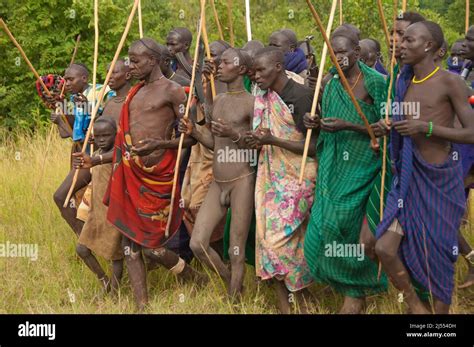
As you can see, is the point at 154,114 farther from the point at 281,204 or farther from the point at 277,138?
the point at 281,204

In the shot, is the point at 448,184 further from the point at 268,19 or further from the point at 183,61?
the point at 268,19

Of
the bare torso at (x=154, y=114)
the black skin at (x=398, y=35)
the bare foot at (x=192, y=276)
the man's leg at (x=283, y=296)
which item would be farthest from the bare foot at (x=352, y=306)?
the bare torso at (x=154, y=114)

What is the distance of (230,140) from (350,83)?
93 centimetres

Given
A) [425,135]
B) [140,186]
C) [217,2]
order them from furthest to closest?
[217,2]
[140,186]
[425,135]

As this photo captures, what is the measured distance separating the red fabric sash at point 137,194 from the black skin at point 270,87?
2.75 feet

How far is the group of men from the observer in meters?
5.31

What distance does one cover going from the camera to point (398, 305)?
233 inches

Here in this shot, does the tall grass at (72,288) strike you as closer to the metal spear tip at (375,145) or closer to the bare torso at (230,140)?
the bare torso at (230,140)

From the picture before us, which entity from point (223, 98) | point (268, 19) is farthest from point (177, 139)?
point (268, 19)

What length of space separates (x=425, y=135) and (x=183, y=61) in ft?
10.2

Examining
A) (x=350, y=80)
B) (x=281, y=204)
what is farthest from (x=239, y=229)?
(x=350, y=80)

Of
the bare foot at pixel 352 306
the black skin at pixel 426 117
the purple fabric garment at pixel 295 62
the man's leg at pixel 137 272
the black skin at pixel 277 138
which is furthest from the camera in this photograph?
the purple fabric garment at pixel 295 62

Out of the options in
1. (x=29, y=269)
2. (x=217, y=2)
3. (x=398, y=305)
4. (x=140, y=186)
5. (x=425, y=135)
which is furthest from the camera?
(x=217, y=2)

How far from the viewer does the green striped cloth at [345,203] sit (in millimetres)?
5672
